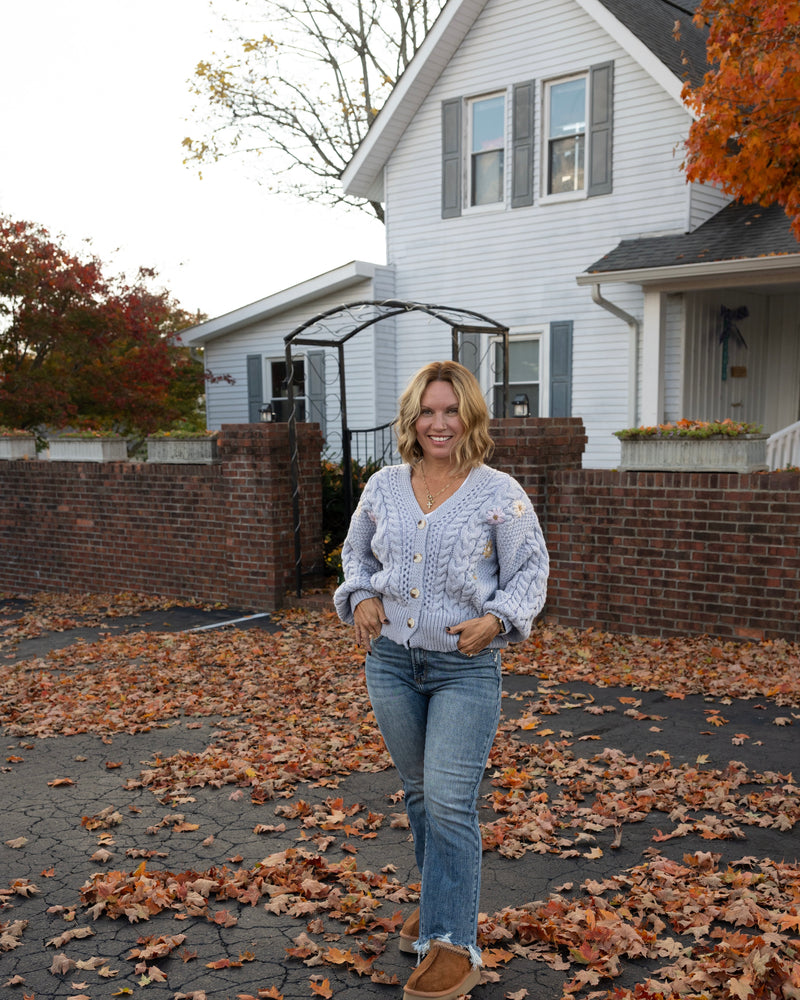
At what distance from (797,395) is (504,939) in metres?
12.7

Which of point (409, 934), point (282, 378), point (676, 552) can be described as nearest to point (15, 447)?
point (282, 378)

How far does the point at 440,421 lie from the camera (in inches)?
130

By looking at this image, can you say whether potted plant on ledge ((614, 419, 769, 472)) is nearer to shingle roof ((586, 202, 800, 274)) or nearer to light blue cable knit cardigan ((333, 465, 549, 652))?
shingle roof ((586, 202, 800, 274))

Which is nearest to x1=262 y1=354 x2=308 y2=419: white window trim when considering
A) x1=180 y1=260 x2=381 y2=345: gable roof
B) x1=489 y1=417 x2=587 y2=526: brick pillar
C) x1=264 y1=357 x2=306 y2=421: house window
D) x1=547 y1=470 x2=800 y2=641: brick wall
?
x1=264 y1=357 x2=306 y2=421: house window

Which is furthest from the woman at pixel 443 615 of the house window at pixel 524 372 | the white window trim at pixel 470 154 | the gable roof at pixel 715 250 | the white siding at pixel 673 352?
the white window trim at pixel 470 154

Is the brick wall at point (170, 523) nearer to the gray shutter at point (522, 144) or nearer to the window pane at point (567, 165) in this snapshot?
the gray shutter at point (522, 144)

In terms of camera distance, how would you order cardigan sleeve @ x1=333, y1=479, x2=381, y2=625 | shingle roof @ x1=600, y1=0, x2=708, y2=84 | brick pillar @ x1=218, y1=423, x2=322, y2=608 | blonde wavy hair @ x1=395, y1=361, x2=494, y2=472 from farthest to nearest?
shingle roof @ x1=600, y1=0, x2=708, y2=84, brick pillar @ x1=218, y1=423, x2=322, y2=608, cardigan sleeve @ x1=333, y1=479, x2=381, y2=625, blonde wavy hair @ x1=395, y1=361, x2=494, y2=472

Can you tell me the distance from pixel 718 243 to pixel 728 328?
1711 millimetres

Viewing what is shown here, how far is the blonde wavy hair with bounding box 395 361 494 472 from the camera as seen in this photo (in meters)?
3.29

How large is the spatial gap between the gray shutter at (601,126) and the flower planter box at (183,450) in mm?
6827

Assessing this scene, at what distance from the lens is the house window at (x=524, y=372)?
579 inches

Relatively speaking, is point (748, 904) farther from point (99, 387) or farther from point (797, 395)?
point (99, 387)

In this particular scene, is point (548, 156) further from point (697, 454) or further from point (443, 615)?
point (443, 615)

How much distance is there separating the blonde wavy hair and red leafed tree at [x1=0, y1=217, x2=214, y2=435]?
14.2m
